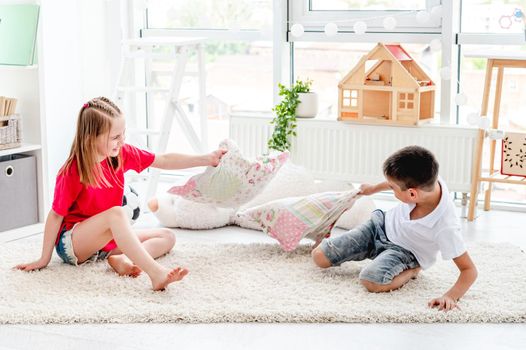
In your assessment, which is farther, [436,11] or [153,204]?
[436,11]

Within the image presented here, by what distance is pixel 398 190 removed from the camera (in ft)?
7.92

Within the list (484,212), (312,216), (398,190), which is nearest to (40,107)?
(312,216)

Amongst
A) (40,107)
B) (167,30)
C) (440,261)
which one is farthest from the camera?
(167,30)

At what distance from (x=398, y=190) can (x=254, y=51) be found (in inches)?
75.8

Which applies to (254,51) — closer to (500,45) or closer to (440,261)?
(500,45)

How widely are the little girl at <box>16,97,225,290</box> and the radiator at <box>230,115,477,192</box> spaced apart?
1118 mm

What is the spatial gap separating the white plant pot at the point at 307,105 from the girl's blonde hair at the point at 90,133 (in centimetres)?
140

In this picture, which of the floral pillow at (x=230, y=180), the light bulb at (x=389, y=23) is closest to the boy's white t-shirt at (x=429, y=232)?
the floral pillow at (x=230, y=180)

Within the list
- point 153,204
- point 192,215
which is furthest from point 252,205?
point 153,204

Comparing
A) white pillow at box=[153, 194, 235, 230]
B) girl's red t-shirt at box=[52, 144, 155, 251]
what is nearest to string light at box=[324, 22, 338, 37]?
white pillow at box=[153, 194, 235, 230]

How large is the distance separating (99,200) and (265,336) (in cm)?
83

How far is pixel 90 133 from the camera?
2.58m

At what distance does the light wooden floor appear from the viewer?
211cm

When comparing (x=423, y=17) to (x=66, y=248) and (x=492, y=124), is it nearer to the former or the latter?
(x=492, y=124)
